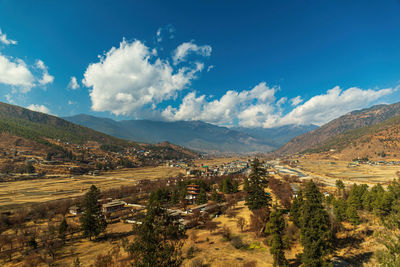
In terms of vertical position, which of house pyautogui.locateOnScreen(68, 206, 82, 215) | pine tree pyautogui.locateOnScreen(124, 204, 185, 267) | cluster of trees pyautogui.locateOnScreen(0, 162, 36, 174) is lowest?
house pyautogui.locateOnScreen(68, 206, 82, 215)

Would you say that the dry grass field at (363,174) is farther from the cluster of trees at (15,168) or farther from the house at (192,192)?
the cluster of trees at (15,168)

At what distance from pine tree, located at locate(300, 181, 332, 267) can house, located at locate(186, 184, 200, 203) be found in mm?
42665

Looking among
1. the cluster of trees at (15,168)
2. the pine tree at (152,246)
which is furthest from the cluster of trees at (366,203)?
the cluster of trees at (15,168)

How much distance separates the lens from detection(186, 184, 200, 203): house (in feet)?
205

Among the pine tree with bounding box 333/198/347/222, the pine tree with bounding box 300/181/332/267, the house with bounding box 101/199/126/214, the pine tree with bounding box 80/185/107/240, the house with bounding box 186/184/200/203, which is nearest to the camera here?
the pine tree with bounding box 300/181/332/267

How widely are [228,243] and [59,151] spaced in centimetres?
18148

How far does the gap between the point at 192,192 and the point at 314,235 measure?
4621 centimetres

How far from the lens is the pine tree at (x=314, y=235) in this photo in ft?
68.6

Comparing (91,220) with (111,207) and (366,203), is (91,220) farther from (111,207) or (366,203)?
(366,203)

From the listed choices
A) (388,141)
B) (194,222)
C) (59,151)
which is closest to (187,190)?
(194,222)

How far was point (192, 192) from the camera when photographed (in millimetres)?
64375

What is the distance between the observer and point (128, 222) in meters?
43.9

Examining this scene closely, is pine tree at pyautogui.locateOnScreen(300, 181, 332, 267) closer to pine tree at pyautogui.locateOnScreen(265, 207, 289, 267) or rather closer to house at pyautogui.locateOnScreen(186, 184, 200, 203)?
pine tree at pyautogui.locateOnScreen(265, 207, 289, 267)

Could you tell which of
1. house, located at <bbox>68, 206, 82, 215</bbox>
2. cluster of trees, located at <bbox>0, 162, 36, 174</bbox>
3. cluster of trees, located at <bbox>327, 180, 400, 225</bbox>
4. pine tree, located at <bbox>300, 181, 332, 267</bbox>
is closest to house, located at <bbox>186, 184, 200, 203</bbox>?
house, located at <bbox>68, 206, 82, 215</bbox>
